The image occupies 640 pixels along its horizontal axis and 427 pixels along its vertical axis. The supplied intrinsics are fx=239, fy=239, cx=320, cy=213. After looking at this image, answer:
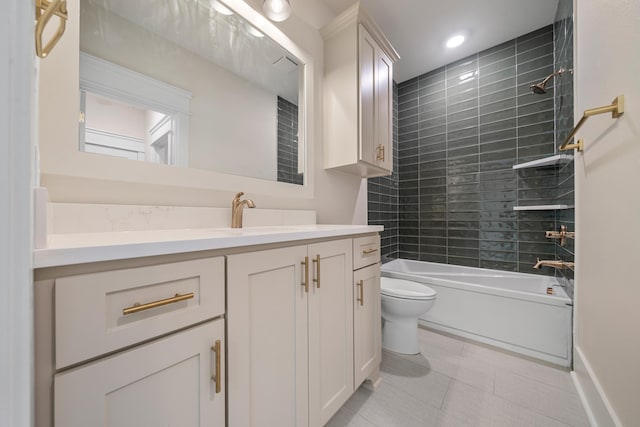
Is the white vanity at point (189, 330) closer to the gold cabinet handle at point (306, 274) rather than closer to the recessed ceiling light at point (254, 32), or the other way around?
the gold cabinet handle at point (306, 274)

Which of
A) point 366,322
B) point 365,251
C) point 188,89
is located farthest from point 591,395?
point 188,89

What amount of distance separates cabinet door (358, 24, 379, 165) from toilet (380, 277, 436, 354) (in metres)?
0.95

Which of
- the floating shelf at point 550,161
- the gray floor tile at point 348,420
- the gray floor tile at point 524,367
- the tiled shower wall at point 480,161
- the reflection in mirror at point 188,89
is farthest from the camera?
the tiled shower wall at point 480,161

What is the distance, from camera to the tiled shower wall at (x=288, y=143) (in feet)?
4.99

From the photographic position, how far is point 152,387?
1.79ft

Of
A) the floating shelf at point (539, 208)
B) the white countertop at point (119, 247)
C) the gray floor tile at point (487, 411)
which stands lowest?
the gray floor tile at point (487, 411)

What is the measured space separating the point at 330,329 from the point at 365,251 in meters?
0.45

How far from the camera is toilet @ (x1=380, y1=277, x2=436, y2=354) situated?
1.62 metres

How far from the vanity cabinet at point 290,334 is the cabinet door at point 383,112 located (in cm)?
92

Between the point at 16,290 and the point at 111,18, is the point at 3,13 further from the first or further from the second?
the point at 111,18

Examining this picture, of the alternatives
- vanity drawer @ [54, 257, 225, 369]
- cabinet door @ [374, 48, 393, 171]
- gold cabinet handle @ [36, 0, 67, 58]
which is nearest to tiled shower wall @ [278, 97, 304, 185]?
cabinet door @ [374, 48, 393, 171]

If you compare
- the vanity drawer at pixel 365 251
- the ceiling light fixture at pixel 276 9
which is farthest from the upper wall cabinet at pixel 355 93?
the vanity drawer at pixel 365 251

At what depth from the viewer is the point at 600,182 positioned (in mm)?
1042

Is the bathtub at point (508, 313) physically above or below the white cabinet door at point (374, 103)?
below
